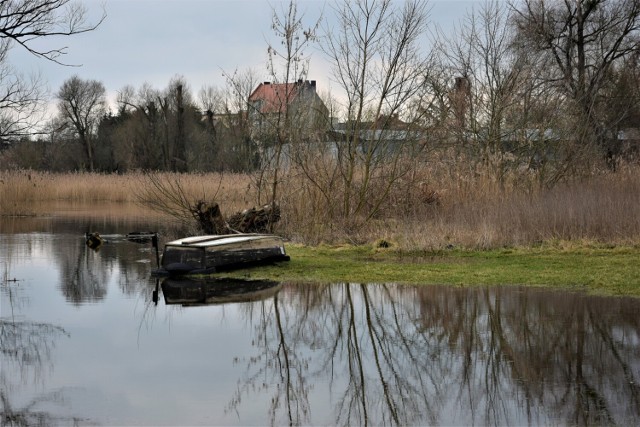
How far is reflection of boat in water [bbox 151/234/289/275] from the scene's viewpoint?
43.6 feet

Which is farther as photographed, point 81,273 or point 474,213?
point 474,213

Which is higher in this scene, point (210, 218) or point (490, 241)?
point (210, 218)

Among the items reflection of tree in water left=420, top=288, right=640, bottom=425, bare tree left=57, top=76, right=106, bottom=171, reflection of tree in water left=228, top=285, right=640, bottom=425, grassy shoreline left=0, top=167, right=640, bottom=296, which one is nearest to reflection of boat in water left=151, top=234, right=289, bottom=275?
grassy shoreline left=0, top=167, right=640, bottom=296

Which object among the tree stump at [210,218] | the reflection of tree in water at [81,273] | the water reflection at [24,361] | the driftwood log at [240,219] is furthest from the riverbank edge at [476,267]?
the water reflection at [24,361]

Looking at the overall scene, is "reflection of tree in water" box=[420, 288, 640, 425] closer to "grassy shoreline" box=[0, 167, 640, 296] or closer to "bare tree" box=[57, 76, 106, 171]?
"grassy shoreline" box=[0, 167, 640, 296]

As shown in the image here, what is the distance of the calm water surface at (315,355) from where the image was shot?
606 cm

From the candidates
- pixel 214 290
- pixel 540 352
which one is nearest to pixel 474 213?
pixel 214 290

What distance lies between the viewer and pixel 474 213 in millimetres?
17469

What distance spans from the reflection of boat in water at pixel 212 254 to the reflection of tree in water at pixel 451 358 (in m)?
2.58

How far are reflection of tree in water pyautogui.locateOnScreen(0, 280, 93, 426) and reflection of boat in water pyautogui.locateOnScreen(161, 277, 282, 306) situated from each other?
2.15m

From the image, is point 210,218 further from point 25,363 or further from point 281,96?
point 25,363

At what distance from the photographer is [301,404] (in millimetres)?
6328

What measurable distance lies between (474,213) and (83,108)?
62286mm

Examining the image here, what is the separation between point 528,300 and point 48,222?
20824mm
